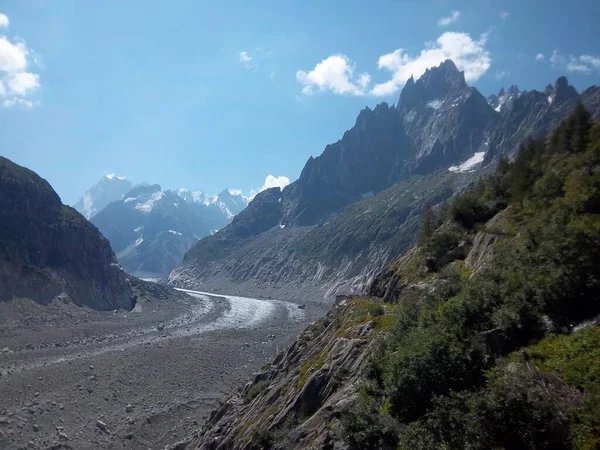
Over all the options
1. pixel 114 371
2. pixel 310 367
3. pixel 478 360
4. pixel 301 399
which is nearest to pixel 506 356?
pixel 478 360

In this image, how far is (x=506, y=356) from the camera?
13.2 metres

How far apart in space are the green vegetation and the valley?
1039 inches

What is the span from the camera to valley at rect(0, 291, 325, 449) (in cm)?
3478

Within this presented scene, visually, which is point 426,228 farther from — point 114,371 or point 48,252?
point 48,252

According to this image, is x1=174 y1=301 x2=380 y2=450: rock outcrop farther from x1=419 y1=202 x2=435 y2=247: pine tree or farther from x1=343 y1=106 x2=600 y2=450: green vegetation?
x1=419 y1=202 x2=435 y2=247: pine tree

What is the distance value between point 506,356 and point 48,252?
345 feet

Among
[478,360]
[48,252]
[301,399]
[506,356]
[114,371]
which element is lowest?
[301,399]

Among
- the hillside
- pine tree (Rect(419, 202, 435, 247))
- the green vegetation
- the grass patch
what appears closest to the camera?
the green vegetation

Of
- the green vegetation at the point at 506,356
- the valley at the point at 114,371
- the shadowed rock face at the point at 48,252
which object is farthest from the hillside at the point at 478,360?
the shadowed rock face at the point at 48,252

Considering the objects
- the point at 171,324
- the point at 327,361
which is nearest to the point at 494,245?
the point at 327,361

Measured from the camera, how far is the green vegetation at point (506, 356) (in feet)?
31.0

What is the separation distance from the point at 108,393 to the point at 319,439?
3325cm

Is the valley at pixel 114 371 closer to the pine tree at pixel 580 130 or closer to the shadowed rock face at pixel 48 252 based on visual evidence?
the shadowed rock face at pixel 48 252

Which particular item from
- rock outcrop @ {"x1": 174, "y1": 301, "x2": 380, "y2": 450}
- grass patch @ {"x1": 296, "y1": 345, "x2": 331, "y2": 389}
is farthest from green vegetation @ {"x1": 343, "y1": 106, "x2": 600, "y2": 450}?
grass patch @ {"x1": 296, "y1": 345, "x2": 331, "y2": 389}
